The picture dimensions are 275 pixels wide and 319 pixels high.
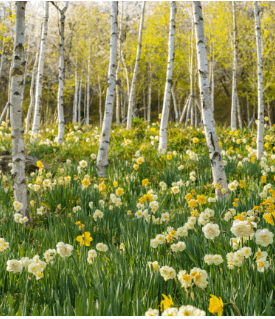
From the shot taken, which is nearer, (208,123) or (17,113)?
(17,113)

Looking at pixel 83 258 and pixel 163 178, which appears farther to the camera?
pixel 163 178

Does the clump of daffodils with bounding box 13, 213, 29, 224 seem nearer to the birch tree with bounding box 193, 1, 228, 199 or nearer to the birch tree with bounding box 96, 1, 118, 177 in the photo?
the birch tree with bounding box 193, 1, 228, 199

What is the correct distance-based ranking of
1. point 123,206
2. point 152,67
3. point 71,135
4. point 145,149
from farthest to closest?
point 152,67, point 71,135, point 145,149, point 123,206

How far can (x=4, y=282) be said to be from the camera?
2.02 m

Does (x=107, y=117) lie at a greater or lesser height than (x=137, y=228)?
greater

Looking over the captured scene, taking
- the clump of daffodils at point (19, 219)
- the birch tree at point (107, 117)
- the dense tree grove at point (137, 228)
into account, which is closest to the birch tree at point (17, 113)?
the dense tree grove at point (137, 228)

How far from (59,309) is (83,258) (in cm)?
61

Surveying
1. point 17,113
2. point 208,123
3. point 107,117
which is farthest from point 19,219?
point 107,117

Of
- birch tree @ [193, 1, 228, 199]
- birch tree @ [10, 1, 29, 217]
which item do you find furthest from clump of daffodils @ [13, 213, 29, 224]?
birch tree @ [193, 1, 228, 199]

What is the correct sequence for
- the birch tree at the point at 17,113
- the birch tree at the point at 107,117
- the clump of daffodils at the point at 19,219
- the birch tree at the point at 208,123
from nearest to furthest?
the clump of daffodils at the point at 19,219 → the birch tree at the point at 17,113 → the birch tree at the point at 208,123 → the birch tree at the point at 107,117

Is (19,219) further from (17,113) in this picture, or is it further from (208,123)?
(208,123)

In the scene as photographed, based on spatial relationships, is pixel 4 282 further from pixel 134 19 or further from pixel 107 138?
pixel 134 19

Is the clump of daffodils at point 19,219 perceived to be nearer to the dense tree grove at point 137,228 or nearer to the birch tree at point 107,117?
the dense tree grove at point 137,228

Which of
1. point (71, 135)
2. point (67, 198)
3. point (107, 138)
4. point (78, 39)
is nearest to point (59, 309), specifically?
point (67, 198)
